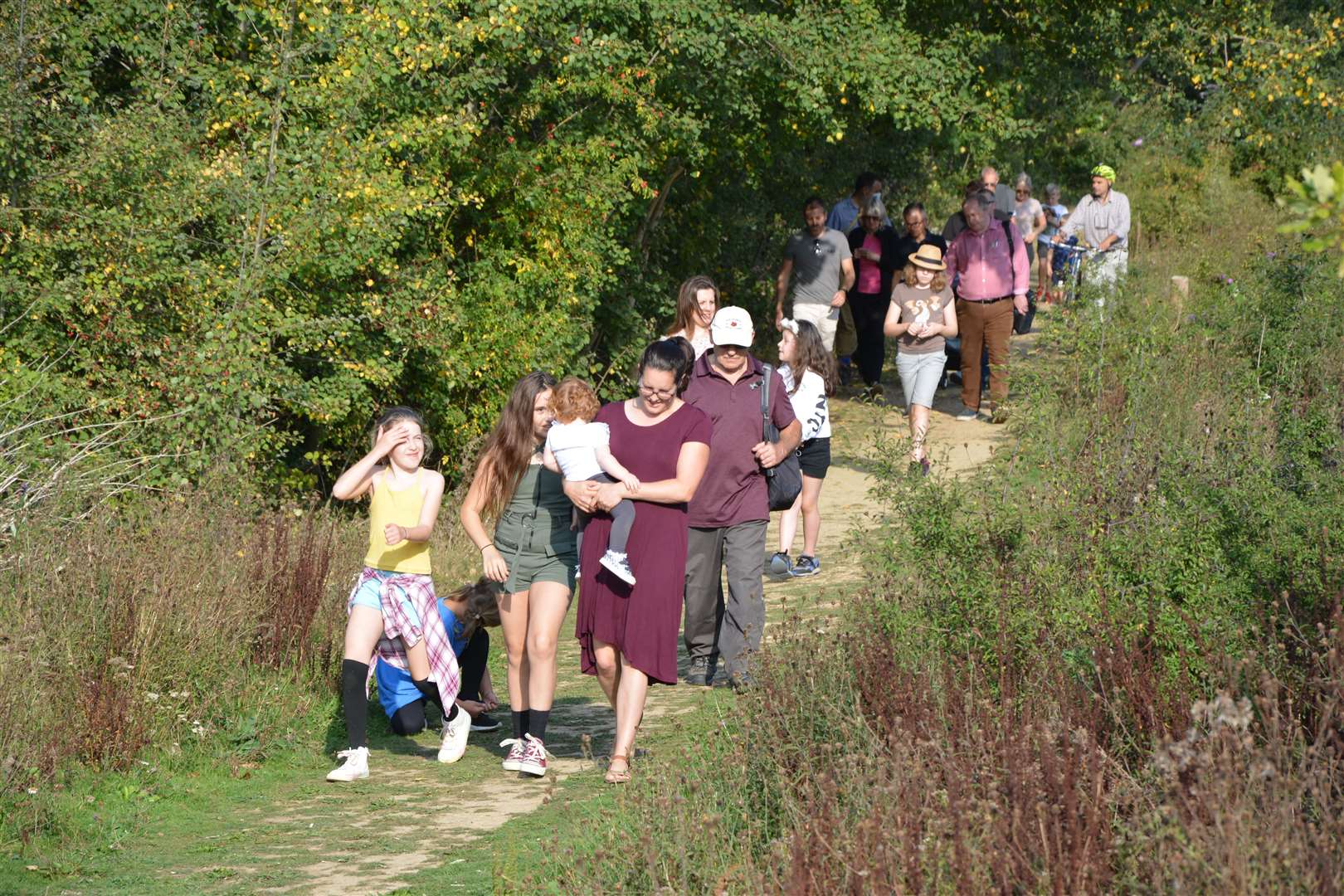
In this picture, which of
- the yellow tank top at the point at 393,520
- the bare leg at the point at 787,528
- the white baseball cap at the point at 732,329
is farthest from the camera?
the bare leg at the point at 787,528

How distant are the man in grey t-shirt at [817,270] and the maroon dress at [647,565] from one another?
8017 millimetres

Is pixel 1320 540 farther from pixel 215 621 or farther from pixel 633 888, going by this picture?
pixel 215 621

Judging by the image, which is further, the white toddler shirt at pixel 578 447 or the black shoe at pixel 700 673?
the black shoe at pixel 700 673

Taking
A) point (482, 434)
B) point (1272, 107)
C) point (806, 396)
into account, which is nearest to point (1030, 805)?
point (806, 396)

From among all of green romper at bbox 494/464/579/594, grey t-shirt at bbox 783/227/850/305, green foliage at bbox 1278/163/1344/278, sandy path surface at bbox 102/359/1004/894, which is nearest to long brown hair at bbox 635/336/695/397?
green romper at bbox 494/464/579/594

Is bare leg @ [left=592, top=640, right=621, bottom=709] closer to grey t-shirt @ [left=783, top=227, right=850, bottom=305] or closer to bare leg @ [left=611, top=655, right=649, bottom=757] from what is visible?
bare leg @ [left=611, top=655, right=649, bottom=757]

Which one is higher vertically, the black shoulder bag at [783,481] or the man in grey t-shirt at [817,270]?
the man in grey t-shirt at [817,270]

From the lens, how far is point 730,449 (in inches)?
325

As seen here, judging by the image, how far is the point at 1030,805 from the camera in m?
4.65

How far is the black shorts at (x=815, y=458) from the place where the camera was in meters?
10.6

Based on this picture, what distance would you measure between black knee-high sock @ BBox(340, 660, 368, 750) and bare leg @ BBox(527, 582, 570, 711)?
75cm

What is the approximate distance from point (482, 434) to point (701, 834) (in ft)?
29.2

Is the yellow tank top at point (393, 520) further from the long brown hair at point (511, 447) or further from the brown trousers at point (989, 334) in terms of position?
the brown trousers at point (989, 334)

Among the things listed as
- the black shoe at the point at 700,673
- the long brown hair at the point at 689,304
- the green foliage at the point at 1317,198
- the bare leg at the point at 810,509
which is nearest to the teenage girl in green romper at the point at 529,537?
the black shoe at the point at 700,673
